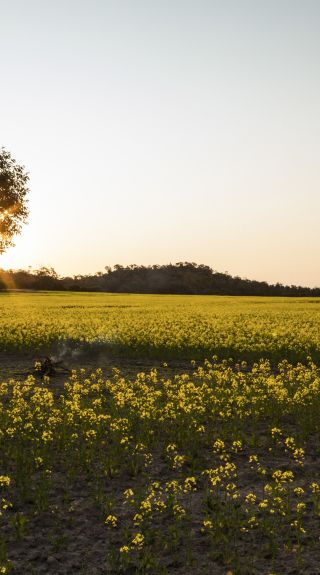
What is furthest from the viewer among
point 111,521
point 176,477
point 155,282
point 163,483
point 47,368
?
point 155,282

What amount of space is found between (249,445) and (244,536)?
156 inches

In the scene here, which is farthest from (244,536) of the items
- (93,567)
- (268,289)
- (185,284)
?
(185,284)

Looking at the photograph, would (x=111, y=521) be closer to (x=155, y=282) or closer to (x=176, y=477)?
(x=176, y=477)

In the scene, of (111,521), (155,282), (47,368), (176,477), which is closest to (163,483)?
(176,477)

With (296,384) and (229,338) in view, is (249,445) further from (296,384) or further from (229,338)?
(229,338)

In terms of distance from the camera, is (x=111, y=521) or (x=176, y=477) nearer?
(x=111, y=521)

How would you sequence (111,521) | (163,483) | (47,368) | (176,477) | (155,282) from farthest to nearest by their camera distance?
(155,282) < (47,368) < (176,477) < (163,483) < (111,521)

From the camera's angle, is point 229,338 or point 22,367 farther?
point 229,338

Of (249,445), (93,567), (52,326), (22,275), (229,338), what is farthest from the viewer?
(22,275)

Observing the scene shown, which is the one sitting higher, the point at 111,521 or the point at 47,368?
the point at 47,368

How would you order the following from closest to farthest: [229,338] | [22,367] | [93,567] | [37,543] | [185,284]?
1. [93,567]
2. [37,543]
3. [22,367]
4. [229,338]
5. [185,284]

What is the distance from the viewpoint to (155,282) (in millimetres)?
138250

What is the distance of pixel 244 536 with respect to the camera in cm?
763

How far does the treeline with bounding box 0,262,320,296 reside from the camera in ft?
373
